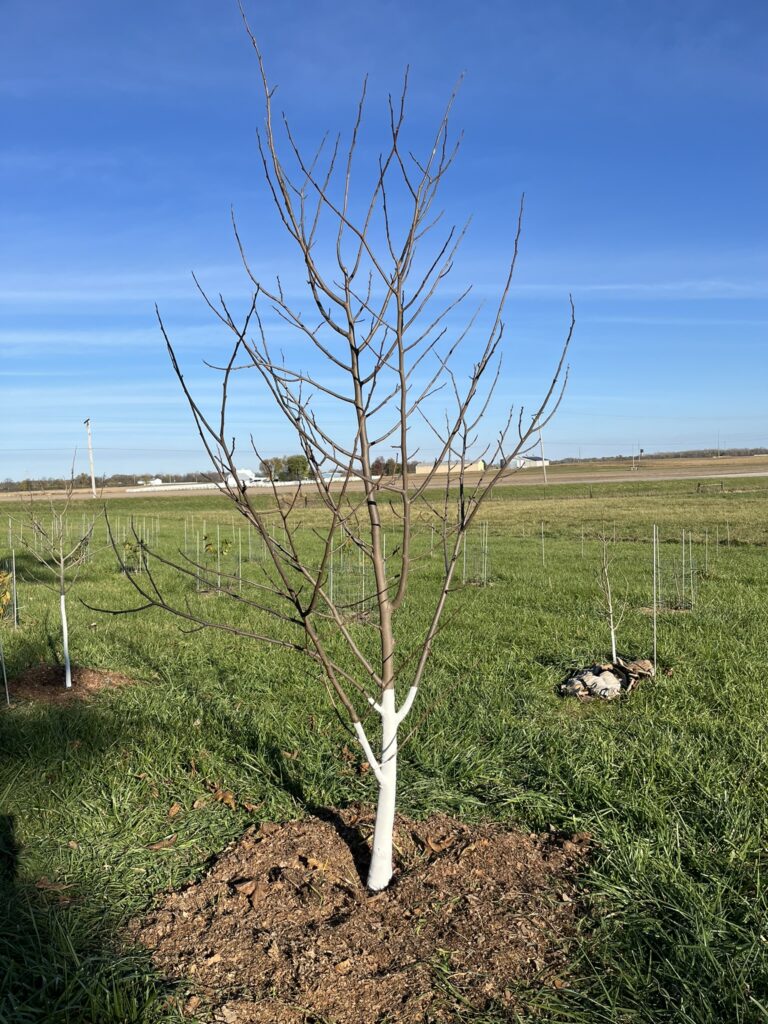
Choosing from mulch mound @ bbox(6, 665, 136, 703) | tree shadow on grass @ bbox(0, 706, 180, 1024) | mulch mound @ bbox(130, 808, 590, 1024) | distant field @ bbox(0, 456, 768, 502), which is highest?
distant field @ bbox(0, 456, 768, 502)

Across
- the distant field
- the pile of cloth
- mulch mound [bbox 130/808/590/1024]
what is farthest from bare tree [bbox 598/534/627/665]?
the distant field

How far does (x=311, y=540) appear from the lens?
2052cm

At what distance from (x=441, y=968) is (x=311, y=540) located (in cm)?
1809

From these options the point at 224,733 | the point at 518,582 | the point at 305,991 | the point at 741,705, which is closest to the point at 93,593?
the point at 518,582

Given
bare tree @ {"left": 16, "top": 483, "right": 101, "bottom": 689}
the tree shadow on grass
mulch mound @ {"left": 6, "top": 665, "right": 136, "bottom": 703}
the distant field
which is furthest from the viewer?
the distant field

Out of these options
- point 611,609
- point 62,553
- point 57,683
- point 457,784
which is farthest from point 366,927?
point 62,553

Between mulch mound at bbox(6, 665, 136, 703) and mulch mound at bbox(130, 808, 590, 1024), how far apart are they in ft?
9.69

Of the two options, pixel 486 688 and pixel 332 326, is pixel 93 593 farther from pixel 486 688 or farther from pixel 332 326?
pixel 332 326

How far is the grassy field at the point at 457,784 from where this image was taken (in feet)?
8.36

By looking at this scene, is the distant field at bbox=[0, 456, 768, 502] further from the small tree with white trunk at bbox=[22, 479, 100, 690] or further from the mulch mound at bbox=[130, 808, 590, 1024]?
the mulch mound at bbox=[130, 808, 590, 1024]

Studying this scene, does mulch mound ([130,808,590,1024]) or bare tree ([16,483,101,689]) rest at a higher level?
bare tree ([16,483,101,689])

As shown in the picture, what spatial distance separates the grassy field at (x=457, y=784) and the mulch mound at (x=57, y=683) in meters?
0.19

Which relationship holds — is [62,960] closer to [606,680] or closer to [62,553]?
[606,680]

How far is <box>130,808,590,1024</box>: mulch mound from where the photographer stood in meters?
2.46
